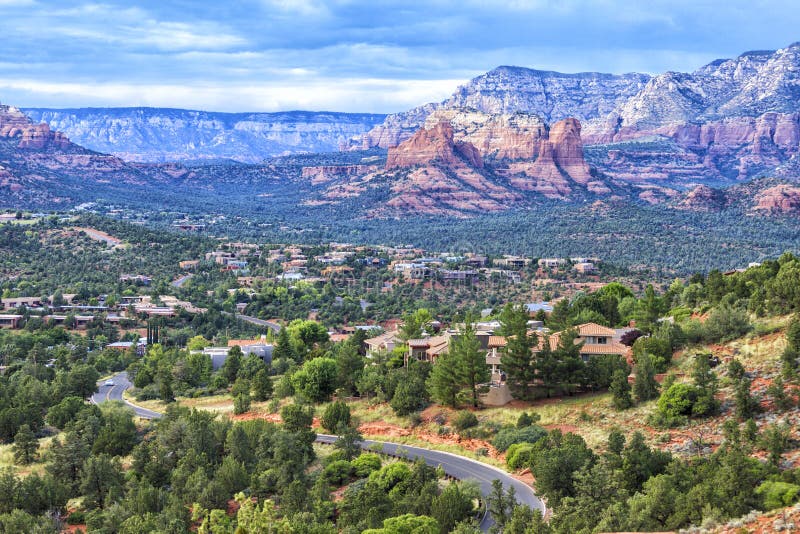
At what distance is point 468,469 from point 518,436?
315 cm

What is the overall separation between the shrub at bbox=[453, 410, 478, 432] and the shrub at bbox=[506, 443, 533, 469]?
5.29 m

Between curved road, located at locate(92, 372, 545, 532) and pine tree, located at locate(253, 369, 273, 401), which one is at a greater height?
curved road, located at locate(92, 372, 545, 532)

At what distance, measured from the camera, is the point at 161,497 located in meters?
42.9

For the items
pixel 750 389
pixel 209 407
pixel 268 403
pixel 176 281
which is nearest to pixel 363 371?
pixel 268 403

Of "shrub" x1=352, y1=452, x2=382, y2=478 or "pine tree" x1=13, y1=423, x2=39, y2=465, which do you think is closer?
"shrub" x1=352, y1=452, x2=382, y2=478

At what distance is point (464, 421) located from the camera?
51625mm

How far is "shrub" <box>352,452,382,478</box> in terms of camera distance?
151 ft

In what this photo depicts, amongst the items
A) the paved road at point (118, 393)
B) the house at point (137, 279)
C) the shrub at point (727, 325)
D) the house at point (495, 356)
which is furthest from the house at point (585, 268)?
the shrub at point (727, 325)

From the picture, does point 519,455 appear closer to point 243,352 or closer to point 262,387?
point 262,387

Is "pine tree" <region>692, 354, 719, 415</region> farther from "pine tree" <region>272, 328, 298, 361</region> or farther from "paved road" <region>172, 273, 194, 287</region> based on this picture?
"paved road" <region>172, 273, 194, 287</region>

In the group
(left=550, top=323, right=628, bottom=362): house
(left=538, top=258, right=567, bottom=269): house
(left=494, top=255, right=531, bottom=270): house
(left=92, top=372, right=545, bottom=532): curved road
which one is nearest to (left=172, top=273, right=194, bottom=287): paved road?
(left=494, top=255, right=531, bottom=270): house

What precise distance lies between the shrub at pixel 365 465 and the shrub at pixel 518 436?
6072 millimetres

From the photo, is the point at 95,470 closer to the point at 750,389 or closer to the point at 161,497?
the point at 161,497

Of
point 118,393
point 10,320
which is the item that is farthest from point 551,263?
point 118,393
